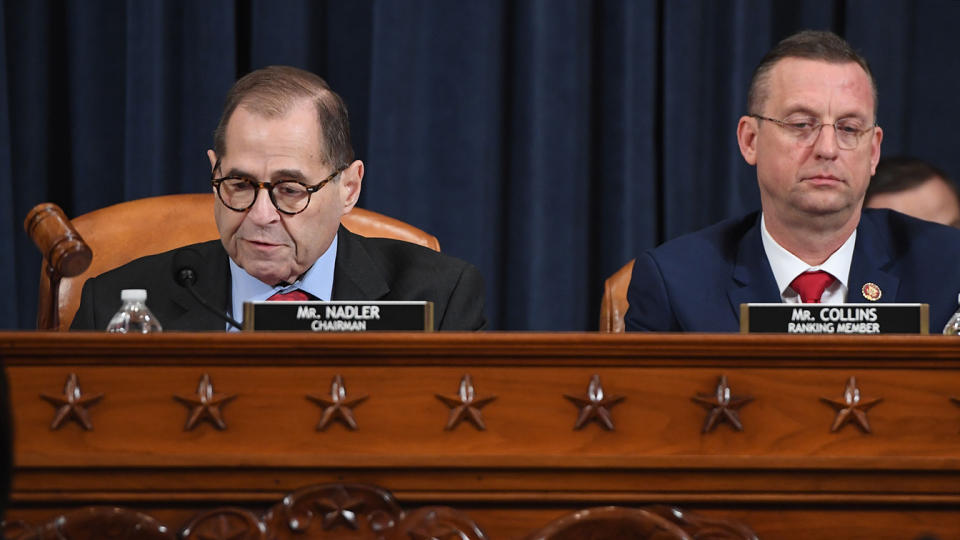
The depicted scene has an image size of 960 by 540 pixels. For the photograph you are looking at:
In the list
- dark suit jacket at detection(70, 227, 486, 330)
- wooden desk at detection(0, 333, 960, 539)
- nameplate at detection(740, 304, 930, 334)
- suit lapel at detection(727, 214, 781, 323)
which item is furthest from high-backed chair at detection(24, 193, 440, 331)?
nameplate at detection(740, 304, 930, 334)

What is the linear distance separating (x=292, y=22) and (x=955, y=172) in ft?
5.88

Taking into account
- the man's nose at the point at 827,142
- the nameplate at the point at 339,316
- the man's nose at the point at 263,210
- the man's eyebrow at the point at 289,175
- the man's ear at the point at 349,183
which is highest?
the man's nose at the point at 827,142

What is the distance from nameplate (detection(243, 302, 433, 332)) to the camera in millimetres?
1317

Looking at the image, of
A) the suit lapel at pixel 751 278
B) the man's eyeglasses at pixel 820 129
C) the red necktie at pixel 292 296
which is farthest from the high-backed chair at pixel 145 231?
the man's eyeglasses at pixel 820 129

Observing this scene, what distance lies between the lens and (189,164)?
279 cm

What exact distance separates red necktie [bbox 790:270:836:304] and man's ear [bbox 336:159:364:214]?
762 mm

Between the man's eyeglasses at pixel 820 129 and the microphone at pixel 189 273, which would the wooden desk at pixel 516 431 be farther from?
the man's eyeglasses at pixel 820 129

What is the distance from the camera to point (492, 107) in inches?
108

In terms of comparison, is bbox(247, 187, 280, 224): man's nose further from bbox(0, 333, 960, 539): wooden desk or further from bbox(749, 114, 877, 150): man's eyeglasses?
bbox(749, 114, 877, 150): man's eyeglasses

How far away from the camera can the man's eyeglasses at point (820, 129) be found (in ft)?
5.86

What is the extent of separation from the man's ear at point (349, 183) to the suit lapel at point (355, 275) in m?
0.07

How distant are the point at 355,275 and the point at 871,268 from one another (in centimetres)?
87

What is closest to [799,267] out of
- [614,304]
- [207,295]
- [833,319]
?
[614,304]

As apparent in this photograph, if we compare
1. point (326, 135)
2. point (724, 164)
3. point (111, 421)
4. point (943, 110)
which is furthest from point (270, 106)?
point (943, 110)
